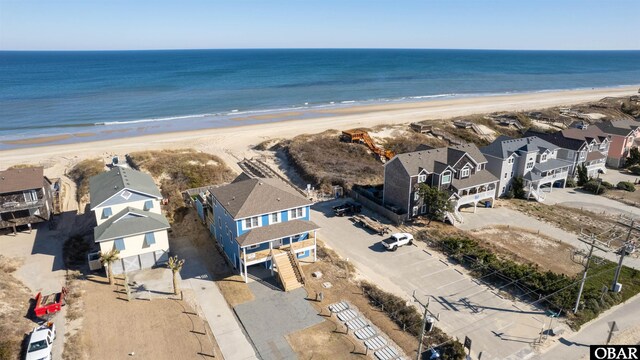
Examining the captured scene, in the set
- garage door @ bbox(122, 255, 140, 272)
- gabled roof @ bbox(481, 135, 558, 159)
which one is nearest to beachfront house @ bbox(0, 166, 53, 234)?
garage door @ bbox(122, 255, 140, 272)

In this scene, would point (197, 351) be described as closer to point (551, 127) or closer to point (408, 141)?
point (408, 141)

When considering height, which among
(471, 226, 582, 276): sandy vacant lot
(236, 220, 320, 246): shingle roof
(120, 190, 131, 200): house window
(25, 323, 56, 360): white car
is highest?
(120, 190, 131, 200): house window

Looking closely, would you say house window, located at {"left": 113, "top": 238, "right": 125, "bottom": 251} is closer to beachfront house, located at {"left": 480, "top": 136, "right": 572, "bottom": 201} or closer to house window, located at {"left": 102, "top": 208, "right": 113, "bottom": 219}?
house window, located at {"left": 102, "top": 208, "right": 113, "bottom": 219}

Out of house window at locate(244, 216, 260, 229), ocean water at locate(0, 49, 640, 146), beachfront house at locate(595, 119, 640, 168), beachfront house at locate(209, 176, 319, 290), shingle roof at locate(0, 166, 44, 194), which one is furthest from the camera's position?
ocean water at locate(0, 49, 640, 146)

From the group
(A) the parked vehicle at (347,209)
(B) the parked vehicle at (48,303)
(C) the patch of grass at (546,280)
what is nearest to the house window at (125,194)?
(B) the parked vehicle at (48,303)

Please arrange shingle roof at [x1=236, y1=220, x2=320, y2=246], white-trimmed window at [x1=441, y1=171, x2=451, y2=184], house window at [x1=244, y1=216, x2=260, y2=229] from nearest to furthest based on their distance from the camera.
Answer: shingle roof at [x1=236, y1=220, x2=320, y2=246], house window at [x1=244, y1=216, x2=260, y2=229], white-trimmed window at [x1=441, y1=171, x2=451, y2=184]

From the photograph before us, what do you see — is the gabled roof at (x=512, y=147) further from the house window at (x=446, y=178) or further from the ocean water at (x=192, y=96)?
the ocean water at (x=192, y=96)

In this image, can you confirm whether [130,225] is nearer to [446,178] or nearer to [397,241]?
[397,241]
